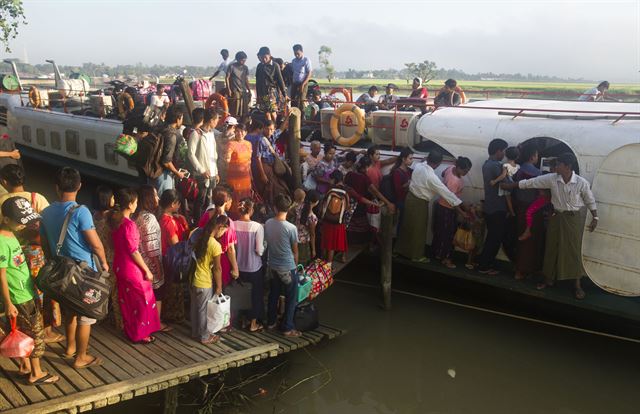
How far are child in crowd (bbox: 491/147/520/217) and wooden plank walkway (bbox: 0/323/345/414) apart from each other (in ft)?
11.7

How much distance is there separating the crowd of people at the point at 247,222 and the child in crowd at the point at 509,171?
0.02m

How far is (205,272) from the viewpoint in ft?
19.3

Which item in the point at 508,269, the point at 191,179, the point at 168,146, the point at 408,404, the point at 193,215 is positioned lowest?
the point at 408,404

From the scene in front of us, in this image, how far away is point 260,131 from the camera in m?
8.84

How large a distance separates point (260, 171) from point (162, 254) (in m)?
2.87

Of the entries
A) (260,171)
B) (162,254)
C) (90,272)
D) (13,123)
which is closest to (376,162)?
(260,171)

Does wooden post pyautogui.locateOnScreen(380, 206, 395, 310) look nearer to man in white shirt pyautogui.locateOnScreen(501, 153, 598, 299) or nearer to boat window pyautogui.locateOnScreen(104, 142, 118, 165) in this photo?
man in white shirt pyautogui.locateOnScreen(501, 153, 598, 299)

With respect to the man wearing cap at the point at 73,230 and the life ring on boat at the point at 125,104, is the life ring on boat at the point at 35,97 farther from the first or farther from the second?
the man wearing cap at the point at 73,230

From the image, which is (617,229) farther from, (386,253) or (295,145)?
(295,145)

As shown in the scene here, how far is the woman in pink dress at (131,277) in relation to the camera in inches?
214

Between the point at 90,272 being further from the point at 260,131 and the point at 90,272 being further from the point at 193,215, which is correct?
the point at 260,131

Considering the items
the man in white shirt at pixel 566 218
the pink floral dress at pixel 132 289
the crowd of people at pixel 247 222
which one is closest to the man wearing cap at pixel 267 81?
the crowd of people at pixel 247 222

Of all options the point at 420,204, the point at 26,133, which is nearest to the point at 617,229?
the point at 420,204

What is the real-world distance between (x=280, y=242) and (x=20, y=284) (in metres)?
2.76
